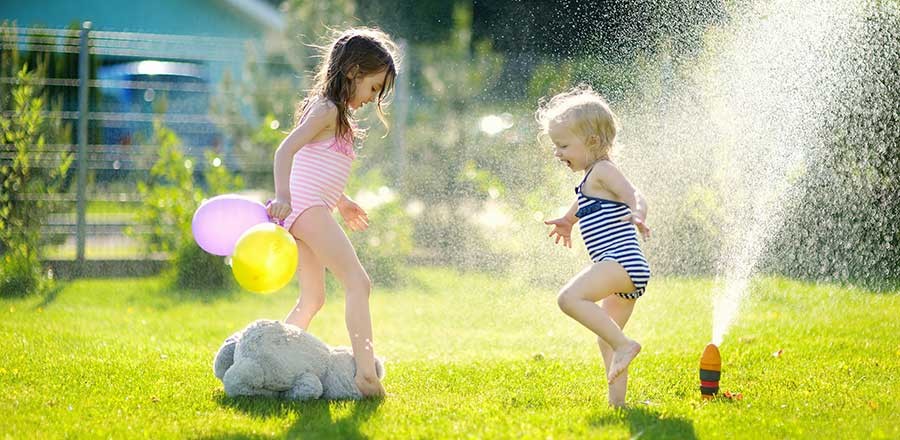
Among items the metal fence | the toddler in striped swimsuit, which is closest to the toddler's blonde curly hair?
the toddler in striped swimsuit

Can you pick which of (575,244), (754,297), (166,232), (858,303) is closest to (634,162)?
(575,244)

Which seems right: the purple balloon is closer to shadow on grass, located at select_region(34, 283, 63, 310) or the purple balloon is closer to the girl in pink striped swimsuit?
the girl in pink striped swimsuit

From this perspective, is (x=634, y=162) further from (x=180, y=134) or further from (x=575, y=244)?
(x=180, y=134)

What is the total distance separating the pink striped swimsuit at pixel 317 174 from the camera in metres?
4.34

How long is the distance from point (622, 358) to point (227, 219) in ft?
5.72

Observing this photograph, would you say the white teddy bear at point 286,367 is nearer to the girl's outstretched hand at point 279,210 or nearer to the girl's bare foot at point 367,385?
the girl's bare foot at point 367,385

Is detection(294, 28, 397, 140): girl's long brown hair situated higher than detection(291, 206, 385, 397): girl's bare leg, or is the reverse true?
detection(294, 28, 397, 140): girl's long brown hair

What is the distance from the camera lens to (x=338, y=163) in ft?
14.4

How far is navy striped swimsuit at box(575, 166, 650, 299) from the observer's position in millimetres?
4027

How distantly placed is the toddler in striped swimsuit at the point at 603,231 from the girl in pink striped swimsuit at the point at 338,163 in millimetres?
780

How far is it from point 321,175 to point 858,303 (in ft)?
14.1

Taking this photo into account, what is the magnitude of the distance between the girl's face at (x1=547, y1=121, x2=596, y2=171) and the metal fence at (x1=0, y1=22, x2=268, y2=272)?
5.76 meters

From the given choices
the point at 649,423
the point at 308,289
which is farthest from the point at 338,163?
the point at 649,423

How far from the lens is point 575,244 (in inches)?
318
